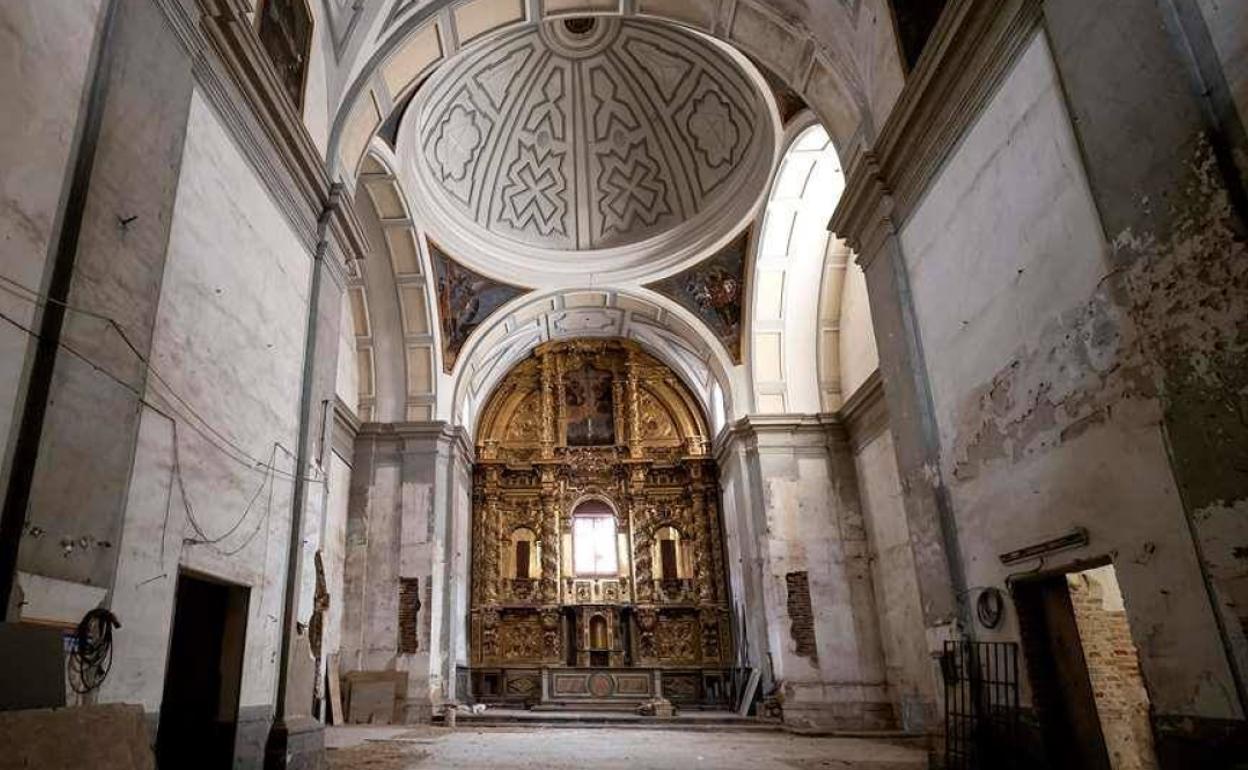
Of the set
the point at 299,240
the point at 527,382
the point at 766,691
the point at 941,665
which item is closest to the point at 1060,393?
the point at 941,665

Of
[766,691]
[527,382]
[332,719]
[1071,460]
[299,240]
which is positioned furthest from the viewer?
[527,382]

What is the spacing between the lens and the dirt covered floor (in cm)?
695

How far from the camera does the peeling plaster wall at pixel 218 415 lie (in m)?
4.35

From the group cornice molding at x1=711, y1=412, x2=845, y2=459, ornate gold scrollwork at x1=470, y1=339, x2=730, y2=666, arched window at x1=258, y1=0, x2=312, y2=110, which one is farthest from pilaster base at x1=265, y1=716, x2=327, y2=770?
ornate gold scrollwork at x1=470, y1=339, x2=730, y2=666

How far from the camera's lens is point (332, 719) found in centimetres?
1134

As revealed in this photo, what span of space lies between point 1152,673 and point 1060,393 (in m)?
1.59

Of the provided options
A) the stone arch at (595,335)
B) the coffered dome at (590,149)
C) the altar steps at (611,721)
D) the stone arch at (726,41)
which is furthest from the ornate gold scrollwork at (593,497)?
the stone arch at (726,41)

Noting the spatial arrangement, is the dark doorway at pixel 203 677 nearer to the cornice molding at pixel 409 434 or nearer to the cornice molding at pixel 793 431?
the cornice molding at pixel 409 434

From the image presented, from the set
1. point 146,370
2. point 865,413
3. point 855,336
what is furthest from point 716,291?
point 146,370

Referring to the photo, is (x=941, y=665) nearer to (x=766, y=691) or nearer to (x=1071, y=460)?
(x=1071, y=460)

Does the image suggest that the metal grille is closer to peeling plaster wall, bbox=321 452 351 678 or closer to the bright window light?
peeling plaster wall, bbox=321 452 351 678

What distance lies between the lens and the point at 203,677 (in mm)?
5430

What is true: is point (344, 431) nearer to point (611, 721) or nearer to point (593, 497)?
point (611, 721)

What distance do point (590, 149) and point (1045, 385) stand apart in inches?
411
